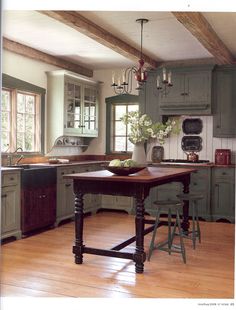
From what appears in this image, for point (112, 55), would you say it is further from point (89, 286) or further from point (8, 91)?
point (89, 286)

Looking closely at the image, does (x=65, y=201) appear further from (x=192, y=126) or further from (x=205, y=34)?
(x=205, y=34)

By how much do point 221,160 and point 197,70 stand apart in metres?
1.39

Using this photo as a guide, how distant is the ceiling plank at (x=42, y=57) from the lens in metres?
5.17

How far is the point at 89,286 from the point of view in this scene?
3164mm

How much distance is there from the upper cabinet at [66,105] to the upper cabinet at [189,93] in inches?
48.7

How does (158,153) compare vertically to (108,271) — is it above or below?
above

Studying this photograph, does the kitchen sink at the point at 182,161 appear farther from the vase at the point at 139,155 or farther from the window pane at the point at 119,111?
the vase at the point at 139,155

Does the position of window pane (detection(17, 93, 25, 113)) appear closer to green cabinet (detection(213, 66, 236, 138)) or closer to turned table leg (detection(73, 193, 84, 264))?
turned table leg (detection(73, 193, 84, 264))

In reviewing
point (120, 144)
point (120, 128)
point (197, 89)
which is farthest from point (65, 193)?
point (197, 89)

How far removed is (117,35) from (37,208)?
90.5 inches

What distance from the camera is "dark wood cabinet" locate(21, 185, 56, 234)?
473 cm

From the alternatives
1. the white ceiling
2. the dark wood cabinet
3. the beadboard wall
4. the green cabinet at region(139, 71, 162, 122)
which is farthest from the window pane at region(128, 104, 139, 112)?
the dark wood cabinet

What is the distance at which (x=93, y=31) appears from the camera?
174 inches
